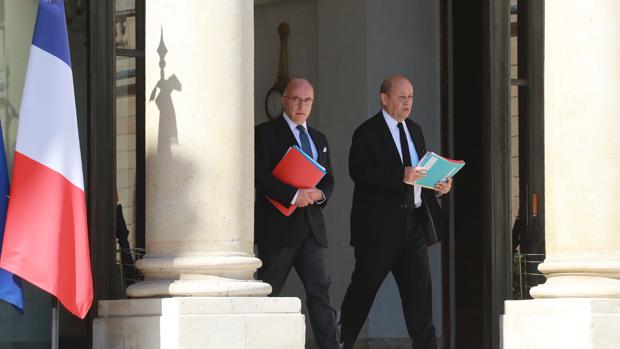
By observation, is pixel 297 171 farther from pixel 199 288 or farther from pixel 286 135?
pixel 199 288

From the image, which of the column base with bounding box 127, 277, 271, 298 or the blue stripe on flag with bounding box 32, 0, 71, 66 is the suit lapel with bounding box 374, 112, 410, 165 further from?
the blue stripe on flag with bounding box 32, 0, 71, 66

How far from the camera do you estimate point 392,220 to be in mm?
12359

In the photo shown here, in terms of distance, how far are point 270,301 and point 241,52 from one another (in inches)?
59.4

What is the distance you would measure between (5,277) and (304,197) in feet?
7.97

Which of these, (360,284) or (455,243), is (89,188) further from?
(455,243)

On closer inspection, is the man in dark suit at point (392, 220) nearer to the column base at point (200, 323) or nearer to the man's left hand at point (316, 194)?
the man's left hand at point (316, 194)

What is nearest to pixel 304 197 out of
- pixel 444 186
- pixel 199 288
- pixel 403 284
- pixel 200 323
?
pixel 444 186

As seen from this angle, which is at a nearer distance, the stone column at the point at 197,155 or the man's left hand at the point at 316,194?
the stone column at the point at 197,155

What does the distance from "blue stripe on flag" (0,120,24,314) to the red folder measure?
219 cm

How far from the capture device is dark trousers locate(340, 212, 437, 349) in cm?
1225

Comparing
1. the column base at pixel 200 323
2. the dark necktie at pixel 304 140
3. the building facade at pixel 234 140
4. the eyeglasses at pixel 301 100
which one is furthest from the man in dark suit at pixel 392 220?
the column base at pixel 200 323

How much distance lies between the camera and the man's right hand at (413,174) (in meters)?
12.0

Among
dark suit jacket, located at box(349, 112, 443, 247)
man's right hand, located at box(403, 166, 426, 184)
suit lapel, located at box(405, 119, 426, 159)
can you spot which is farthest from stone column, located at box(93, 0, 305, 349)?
suit lapel, located at box(405, 119, 426, 159)

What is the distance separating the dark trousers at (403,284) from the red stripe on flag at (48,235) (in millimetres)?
2812
